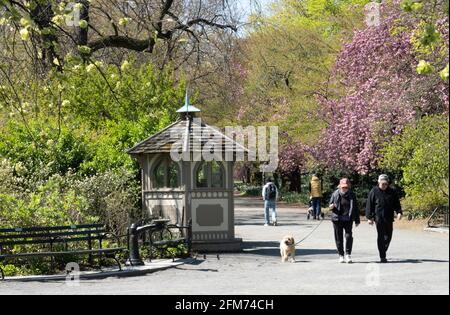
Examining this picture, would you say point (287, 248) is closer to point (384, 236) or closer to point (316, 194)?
point (384, 236)

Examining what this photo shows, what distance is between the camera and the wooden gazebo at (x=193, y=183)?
64.0ft

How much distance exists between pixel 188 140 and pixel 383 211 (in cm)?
609

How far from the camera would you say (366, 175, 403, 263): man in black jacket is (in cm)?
1520

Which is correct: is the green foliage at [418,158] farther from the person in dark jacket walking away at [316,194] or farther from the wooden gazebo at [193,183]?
the wooden gazebo at [193,183]

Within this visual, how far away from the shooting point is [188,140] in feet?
64.7

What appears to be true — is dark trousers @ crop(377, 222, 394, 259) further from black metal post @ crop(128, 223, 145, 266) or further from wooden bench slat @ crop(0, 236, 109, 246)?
wooden bench slat @ crop(0, 236, 109, 246)

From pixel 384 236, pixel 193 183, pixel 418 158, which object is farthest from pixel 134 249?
pixel 418 158

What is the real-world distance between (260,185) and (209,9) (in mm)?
37585

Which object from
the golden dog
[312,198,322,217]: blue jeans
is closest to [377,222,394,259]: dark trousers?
the golden dog

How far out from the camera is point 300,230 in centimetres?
2734

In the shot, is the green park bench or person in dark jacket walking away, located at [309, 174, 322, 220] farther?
person in dark jacket walking away, located at [309, 174, 322, 220]

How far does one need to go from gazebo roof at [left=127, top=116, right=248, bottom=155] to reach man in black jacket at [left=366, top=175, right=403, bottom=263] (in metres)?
4.96
